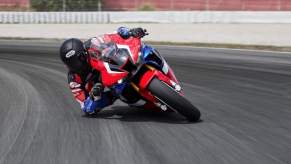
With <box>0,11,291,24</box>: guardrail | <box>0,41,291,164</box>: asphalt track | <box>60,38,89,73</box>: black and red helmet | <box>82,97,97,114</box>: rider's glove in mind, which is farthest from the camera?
<box>0,11,291,24</box>: guardrail

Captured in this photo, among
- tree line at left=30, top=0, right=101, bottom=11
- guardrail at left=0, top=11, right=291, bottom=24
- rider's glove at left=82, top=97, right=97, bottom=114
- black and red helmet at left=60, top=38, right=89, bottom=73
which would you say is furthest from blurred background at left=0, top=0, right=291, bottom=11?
black and red helmet at left=60, top=38, right=89, bottom=73

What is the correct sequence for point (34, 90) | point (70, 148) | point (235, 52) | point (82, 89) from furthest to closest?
point (235, 52), point (34, 90), point (82, 89), point (70, 148)

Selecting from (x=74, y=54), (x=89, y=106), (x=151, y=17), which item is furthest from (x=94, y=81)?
(x=151, y=17)

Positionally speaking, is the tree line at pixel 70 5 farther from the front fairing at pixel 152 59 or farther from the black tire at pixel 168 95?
the black tire at pixel 168 95

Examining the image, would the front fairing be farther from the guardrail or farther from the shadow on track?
the guardrail

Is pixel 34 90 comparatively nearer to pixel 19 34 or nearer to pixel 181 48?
pixel 181 48

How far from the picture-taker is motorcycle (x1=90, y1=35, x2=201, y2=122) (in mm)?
7043

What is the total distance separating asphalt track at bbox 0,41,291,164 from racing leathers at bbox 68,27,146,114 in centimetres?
23

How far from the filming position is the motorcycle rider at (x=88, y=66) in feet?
25.2

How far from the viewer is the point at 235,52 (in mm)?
18469

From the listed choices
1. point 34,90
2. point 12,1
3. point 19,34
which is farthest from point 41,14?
point 34,90

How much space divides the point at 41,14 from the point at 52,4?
23.3 feet

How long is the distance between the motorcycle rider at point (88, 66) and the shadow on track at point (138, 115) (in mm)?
266

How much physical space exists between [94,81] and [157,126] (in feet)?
4.07
